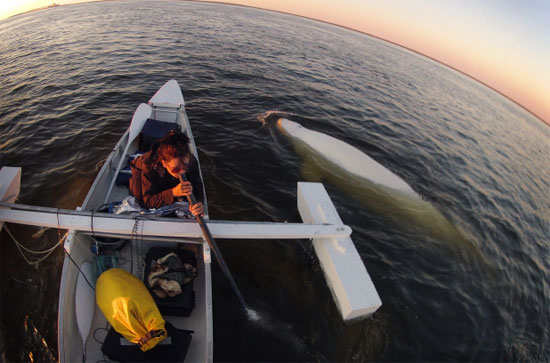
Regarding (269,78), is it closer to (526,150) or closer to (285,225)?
(285,225)

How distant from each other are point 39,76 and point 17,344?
60.4 feet

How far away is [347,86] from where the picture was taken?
22828 mm

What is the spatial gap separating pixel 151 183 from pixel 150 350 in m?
2.67

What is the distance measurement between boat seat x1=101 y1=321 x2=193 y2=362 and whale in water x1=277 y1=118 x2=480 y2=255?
6884 millimetres

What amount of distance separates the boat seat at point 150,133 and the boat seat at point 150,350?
5433 millimetres

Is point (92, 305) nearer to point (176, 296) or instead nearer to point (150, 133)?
point (176, 296)

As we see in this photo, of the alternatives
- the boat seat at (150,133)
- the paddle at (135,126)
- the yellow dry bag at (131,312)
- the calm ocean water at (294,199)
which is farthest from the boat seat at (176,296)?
the boat seat at (150,133)

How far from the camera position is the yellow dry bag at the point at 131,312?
10.6 ft

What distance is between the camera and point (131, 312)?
10.7 ft

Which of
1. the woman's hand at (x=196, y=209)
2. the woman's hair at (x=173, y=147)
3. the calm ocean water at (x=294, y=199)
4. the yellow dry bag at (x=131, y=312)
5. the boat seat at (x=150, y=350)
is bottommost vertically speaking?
the calm ocean water at (x=294, y=199)

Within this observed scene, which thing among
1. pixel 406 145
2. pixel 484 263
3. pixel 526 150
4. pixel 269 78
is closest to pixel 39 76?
pixel 269 78

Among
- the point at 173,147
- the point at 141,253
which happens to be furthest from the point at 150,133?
the point at 173,147

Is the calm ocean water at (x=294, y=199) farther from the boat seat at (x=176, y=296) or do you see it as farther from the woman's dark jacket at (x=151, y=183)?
the woman's dark jacket at (x=151, y=183)

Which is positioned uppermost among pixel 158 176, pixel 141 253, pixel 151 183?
pixel 158 176
